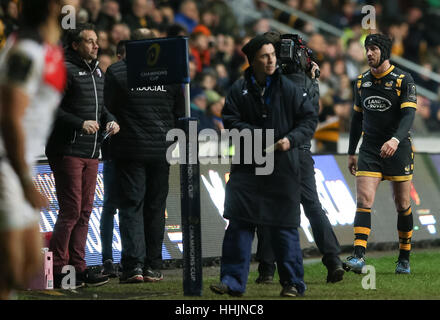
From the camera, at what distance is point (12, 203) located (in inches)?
215

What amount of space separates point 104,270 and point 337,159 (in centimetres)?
410

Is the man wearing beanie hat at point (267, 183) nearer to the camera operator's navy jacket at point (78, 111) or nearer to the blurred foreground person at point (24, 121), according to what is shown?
the camera operator's navy jacket at point (78, 111)

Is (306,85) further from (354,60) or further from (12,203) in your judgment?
(354,60)

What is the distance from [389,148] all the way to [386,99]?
0.64 m

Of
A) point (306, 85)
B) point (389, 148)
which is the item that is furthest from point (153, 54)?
point (389, 148)

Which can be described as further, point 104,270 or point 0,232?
point 104,270

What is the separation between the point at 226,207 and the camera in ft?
28.6

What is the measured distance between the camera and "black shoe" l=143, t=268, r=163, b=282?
9.88 m

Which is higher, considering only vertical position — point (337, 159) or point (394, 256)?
point (337, 159)

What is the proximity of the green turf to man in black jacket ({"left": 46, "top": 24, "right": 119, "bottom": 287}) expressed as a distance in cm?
45

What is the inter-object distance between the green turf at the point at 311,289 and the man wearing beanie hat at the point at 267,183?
268 mm

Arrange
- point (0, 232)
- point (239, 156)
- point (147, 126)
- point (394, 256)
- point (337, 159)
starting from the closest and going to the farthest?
1. point (0, 232)
2. point (239, 156)
3. point (147, 126)
4. point (394, 256)
5. point (337, 159)
